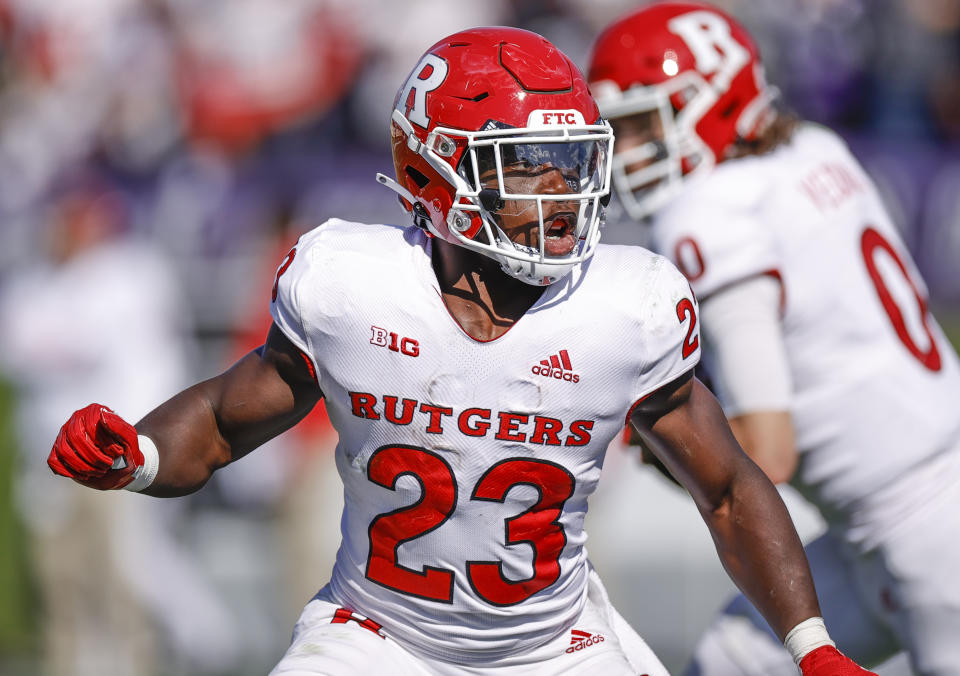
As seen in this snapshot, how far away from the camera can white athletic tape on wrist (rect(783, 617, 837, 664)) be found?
2746 mm

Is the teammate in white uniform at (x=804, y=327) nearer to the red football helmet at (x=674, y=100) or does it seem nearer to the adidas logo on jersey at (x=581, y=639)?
the red football helmet at (x=674, y=100)

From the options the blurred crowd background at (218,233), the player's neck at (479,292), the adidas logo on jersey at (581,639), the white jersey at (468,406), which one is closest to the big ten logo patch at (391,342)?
the white jersey at (468,406)

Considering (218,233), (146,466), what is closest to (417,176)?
(146,466)

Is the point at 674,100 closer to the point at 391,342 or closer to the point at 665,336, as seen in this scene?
the point at 665,336

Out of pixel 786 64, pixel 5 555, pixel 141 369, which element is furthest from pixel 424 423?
pixel 786 64

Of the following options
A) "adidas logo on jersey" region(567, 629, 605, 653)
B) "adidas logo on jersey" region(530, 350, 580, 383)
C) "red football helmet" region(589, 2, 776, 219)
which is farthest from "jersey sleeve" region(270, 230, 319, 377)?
"red football helmet" region(589, 2, 776, 219)

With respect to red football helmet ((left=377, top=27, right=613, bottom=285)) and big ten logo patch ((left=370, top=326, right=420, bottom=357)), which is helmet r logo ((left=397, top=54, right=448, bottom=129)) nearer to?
red football helmet ((left=377, top=27, right=613, bottom=285))

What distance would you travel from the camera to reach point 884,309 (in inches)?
143

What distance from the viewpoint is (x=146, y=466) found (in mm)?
2785

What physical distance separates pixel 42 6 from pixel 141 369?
14.9 feet

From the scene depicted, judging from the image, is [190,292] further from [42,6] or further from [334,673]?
[334,673]

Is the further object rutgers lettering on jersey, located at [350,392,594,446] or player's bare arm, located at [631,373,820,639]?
player's bare arm, located at [631,373,820,639]

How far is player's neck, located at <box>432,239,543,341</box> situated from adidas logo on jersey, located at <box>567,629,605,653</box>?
26.0 inches

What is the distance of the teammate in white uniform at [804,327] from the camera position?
→ 11.3ft
